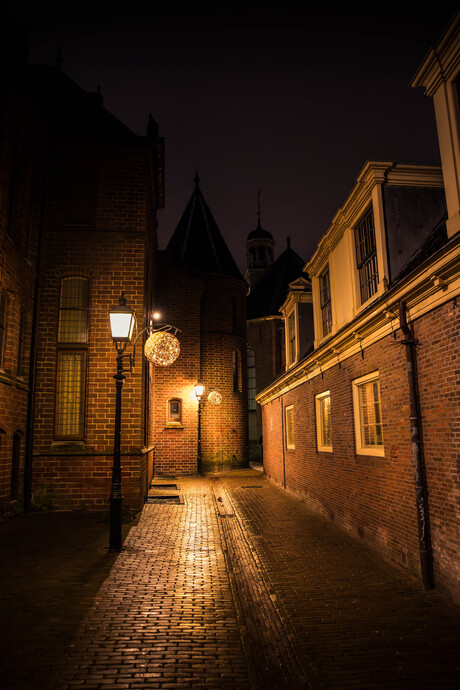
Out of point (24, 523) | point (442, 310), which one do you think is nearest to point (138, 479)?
point (24, 523)

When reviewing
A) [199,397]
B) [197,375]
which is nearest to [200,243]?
[197,375]

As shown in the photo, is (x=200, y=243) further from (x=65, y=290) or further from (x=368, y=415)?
(x=368, y=415)

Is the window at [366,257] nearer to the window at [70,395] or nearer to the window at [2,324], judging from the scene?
the window at [70,395]

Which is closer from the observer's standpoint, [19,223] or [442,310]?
[442,310]

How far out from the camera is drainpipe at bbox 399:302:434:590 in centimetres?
570

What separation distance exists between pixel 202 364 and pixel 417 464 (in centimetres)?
1747

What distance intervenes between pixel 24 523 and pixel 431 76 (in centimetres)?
1099

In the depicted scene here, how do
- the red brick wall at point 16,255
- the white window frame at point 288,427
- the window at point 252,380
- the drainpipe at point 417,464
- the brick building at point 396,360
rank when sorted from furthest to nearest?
1. the window at point 252,380
2. the white window frame at point 288,427
3. the red brick wall at point 16,255
4. the drainpipe at point 417,464
5. the brick building at point 396,360

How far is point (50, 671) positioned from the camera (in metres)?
3.79

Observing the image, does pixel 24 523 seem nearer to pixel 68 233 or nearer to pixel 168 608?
pixel 168 608

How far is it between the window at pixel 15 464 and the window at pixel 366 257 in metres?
8.45

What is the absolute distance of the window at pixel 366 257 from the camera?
8.60m

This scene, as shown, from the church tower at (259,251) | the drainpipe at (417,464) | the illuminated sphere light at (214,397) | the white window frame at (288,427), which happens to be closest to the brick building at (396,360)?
the drainpipe at (417,464)

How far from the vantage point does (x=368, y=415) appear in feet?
28.0
